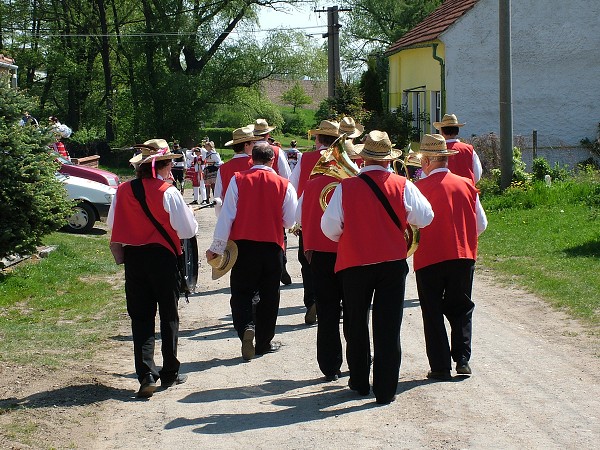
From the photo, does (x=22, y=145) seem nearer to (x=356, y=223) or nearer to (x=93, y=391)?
(x=93, y=391)

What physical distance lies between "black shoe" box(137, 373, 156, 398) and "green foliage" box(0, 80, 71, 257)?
5.66 metres

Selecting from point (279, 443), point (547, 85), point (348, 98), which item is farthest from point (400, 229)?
point (348, 98)

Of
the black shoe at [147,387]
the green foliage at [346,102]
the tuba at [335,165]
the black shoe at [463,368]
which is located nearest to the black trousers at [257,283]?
the tuba at [335,165]

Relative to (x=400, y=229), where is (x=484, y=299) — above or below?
below

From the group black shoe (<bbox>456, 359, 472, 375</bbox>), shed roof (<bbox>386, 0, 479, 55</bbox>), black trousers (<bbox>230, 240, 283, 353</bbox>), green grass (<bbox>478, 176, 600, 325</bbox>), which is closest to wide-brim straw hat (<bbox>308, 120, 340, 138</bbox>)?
black trousers (<bbox>230, 240, 283, 353</bbox>)

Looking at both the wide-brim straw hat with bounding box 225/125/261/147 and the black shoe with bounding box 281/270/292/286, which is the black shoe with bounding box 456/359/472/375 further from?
the black shoe with bounding box 281/270/292/286

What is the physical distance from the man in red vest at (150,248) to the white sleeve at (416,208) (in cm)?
174

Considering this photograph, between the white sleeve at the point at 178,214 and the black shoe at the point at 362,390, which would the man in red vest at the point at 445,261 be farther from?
the white sleeve at the point at 178,214

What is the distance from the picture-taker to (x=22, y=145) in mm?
12898

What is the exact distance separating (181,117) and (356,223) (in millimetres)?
38907

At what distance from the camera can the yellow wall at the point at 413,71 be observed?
93.4 feet

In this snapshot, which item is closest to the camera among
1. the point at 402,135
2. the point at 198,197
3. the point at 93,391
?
the point at 93,391

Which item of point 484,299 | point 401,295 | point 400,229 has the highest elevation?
point 400,229

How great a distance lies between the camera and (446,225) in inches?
302
